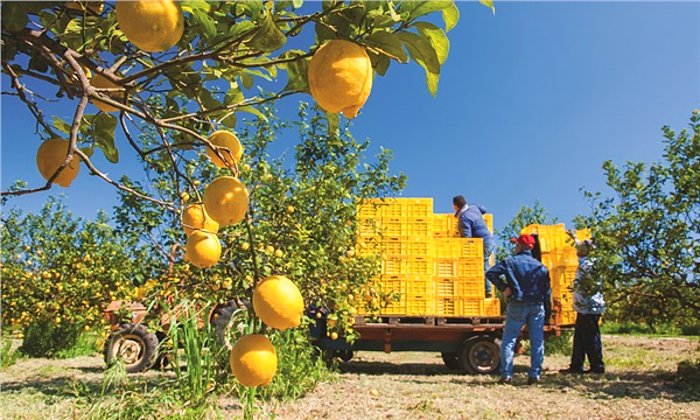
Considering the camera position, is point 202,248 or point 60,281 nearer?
point 202,248

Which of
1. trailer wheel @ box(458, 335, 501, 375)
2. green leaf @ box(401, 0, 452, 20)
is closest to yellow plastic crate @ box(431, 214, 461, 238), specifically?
trailer wheel @ box(458, 335, 501, 375)

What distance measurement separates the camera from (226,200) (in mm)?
802

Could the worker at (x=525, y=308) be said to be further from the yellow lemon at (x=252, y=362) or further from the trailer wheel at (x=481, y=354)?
the yellow lemon at (x=252, y=362)

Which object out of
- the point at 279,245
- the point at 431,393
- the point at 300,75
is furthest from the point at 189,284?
the point at 300,75

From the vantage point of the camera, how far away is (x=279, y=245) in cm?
435

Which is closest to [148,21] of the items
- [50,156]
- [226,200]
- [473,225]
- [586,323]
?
[226,200]

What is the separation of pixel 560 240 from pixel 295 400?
480 cm

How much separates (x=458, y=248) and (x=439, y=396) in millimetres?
2528

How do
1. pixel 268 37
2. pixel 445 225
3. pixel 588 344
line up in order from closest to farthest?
1. pixel 268 37
2. pixel 588 344
3. pixel 445 225

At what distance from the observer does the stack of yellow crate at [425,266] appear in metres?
6.37

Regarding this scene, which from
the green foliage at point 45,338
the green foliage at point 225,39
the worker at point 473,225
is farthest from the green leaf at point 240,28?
the green foliage at point 45,338

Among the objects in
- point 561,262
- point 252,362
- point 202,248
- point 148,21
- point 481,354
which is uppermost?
point 561,262

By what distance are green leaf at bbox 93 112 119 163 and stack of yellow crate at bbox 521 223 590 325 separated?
6635 millimetres

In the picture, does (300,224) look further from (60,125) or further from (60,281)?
(60,281)
